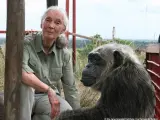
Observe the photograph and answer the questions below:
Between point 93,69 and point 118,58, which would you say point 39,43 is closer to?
point 93,69

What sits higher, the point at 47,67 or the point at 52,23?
the point at 52,23

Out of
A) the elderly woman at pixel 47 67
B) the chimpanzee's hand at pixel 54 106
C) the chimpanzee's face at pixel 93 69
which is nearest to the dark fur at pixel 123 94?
the chimpanzee's face at pixel 93 69

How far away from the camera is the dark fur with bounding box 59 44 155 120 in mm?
2787

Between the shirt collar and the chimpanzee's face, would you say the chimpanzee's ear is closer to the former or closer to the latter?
the chimpanzee's face

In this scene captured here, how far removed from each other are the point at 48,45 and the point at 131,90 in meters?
1.26

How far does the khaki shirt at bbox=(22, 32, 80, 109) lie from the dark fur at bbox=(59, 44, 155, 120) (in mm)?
849

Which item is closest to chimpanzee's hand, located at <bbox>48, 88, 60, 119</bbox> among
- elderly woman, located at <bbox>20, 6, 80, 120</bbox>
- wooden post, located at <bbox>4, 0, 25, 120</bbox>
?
elderly woman, located at <bbox>20, 6, 80, 120</bbox>

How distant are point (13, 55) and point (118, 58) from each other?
0.77 m

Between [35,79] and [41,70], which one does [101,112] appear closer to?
[35,79]

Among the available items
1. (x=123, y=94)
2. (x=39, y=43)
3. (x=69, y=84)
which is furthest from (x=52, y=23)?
(x=123, y=94)

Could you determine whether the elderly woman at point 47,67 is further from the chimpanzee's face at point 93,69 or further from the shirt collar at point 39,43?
the chimpanzee's face at point 93,69

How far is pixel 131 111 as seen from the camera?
9.24 ft

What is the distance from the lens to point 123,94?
110 inches

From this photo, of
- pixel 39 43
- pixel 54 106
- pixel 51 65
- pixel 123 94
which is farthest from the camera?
pixel 51 65
